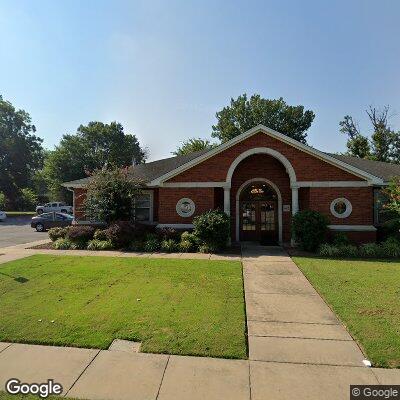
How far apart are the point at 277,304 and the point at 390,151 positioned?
39.1m

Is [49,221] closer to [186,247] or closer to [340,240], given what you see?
[186,247]

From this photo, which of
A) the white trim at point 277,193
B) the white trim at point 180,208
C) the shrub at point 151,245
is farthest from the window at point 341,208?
the shrub at point 151,245

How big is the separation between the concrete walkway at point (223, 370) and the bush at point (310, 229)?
833cm

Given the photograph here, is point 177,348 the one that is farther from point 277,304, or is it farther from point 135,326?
point 277,304

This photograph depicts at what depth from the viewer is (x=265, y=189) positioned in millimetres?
17078

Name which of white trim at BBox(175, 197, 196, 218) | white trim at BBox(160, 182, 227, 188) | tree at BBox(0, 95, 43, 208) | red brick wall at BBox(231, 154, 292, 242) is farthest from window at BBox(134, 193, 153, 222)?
tree at BBox(0, 95, 43, 208)

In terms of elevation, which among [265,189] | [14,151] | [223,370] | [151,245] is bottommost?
[223,370]

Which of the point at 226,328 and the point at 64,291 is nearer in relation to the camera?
the point at 226,328

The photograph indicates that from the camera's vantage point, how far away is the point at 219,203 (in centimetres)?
1673

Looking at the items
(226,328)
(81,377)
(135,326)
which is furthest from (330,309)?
(81,377)

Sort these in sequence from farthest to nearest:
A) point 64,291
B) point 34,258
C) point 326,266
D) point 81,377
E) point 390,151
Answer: point 390,151, point 34,258, point 326,266, point 64,291, point 81,377

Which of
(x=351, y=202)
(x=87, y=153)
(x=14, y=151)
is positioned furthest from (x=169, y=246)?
(x=14, y=151)

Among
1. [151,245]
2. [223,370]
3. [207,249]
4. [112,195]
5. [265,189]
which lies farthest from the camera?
[265,189]

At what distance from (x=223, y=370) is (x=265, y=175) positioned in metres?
13.5
